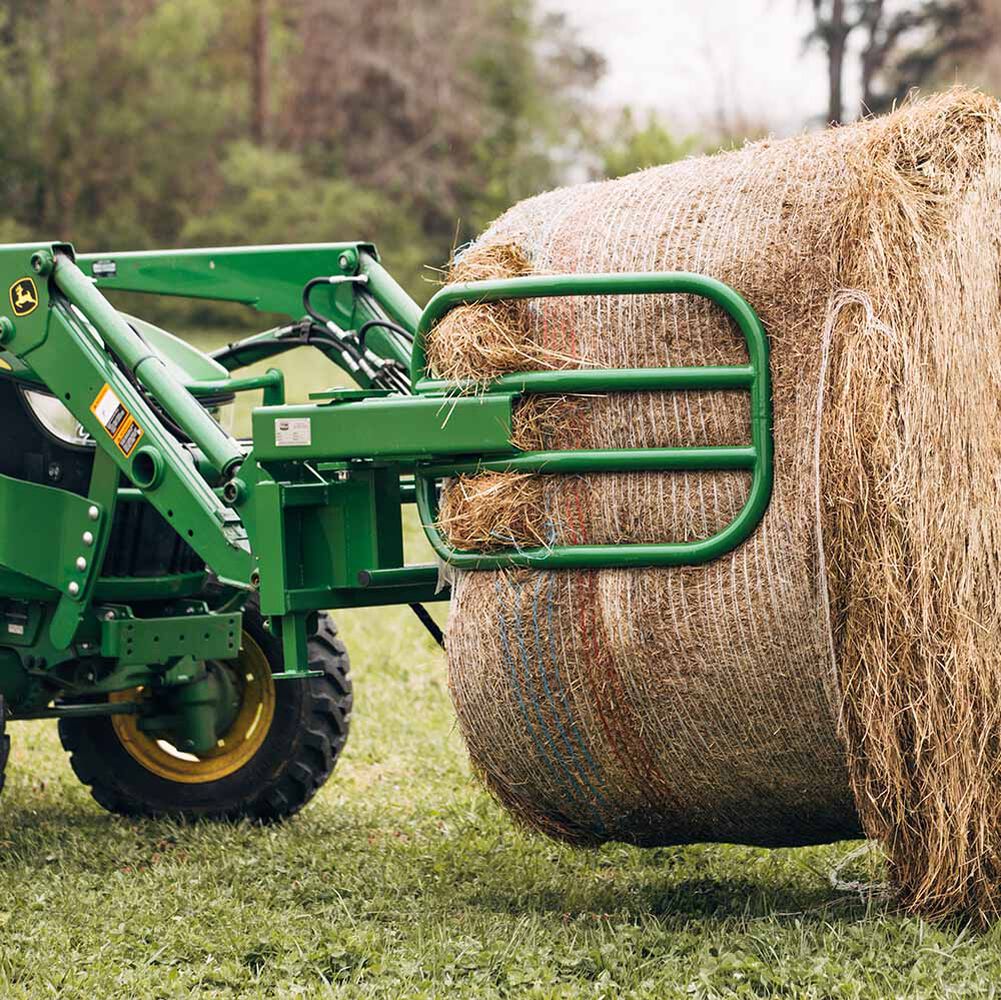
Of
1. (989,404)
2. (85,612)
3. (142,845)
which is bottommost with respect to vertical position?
(142,845)

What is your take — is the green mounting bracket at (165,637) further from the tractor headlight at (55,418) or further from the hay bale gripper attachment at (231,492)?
the tractor headlight at (55,418)

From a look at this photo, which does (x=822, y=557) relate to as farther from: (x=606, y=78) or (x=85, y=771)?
(x=606, y=78)

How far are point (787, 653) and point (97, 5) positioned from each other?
38897 mm

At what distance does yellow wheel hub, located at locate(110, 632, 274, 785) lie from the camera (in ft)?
19.0

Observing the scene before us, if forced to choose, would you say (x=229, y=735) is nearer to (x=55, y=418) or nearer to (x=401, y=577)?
(x=55, y=418)

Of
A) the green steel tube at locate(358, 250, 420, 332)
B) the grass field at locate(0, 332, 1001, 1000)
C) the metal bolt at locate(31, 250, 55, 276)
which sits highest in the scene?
the metal bolt at locate(31, 250, 55, 276)

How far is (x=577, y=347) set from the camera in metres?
4.07

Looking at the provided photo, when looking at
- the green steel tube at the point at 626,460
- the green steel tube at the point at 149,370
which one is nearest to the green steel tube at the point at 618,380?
the green steel tube at the point at 626,460

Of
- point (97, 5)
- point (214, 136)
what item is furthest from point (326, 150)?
point (97, 5)

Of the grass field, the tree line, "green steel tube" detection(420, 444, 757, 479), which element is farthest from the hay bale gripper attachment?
the tree line

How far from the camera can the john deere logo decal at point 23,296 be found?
4883 mm

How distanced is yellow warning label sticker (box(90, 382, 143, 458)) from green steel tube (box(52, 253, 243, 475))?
93mm

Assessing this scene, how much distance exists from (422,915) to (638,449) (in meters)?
1.36

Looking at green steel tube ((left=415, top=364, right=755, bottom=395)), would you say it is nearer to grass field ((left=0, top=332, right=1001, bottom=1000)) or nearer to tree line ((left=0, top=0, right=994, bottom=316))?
grass field ((left=0, top=332, right=1001, bottom=1000))
